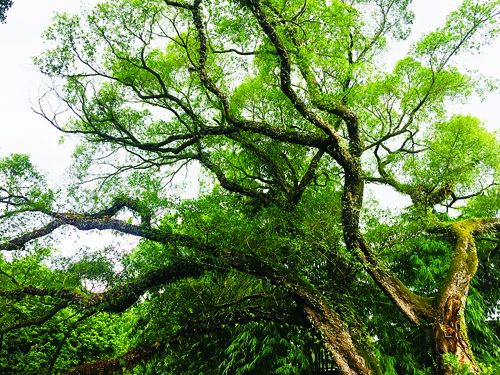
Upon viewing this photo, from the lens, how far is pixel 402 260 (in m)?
9.01

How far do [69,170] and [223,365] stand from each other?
5.47m

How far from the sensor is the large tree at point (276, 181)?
19.6 ft

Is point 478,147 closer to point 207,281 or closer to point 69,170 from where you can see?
point 207,281

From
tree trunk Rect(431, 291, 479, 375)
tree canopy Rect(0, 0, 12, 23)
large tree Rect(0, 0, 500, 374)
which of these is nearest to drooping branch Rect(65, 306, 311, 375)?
large tree Rect(0, 0, 500, 374)

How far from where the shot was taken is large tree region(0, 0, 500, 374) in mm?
5988

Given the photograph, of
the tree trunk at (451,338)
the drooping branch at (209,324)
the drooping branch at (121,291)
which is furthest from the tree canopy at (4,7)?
the tree trunk at (451,338)

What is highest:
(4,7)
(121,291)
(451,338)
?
(4,7)

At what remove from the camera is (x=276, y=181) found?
25.7 ft

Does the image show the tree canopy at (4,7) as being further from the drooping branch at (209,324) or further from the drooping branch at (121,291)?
the drooping branch at (209,324)

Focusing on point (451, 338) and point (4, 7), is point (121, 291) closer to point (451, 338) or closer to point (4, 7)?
point (4, 7)

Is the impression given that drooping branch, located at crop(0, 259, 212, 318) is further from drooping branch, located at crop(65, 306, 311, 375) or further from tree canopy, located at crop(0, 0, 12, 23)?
tree canopy, located at crop(0, 0, 12, 23)

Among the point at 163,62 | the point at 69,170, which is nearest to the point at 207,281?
the point at 69,170

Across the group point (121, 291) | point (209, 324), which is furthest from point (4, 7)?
point (209, 324)

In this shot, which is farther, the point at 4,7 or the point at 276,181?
the point at 276,181
